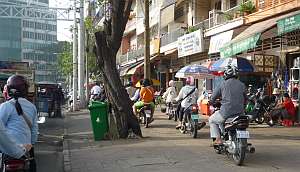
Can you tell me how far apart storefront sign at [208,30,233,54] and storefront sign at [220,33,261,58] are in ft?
10.5

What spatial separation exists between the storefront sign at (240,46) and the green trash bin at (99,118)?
526 centimetres

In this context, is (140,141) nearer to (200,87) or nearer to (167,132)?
(167,132)

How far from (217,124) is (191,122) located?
377 cm

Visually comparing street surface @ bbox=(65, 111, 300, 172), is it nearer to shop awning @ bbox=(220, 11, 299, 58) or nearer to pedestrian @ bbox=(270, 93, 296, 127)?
pedestrian @ bbox=(270, 93, 296, 127)

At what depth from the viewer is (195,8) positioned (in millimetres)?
31672

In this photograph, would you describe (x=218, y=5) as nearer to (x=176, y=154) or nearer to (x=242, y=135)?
(x=176, y=154)

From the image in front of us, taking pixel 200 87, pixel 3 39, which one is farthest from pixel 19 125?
pixel 3 39

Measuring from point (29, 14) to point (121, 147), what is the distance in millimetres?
37492

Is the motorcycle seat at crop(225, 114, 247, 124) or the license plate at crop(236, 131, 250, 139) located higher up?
the motorcycle seat at crop(225, 114, 247, 124)

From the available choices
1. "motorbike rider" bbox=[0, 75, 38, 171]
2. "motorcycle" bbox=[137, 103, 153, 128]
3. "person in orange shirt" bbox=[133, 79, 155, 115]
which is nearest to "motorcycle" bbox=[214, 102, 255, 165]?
"motorbike rider" bbox=[0, 75, 38, 171]

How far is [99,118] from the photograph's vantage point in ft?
46.3

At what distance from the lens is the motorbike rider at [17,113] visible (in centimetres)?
593

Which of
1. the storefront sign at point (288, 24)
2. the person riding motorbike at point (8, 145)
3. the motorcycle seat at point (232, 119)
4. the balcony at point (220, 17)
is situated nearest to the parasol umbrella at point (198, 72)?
the balcony at point (220, 17)

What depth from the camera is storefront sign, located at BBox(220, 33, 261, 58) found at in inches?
641
